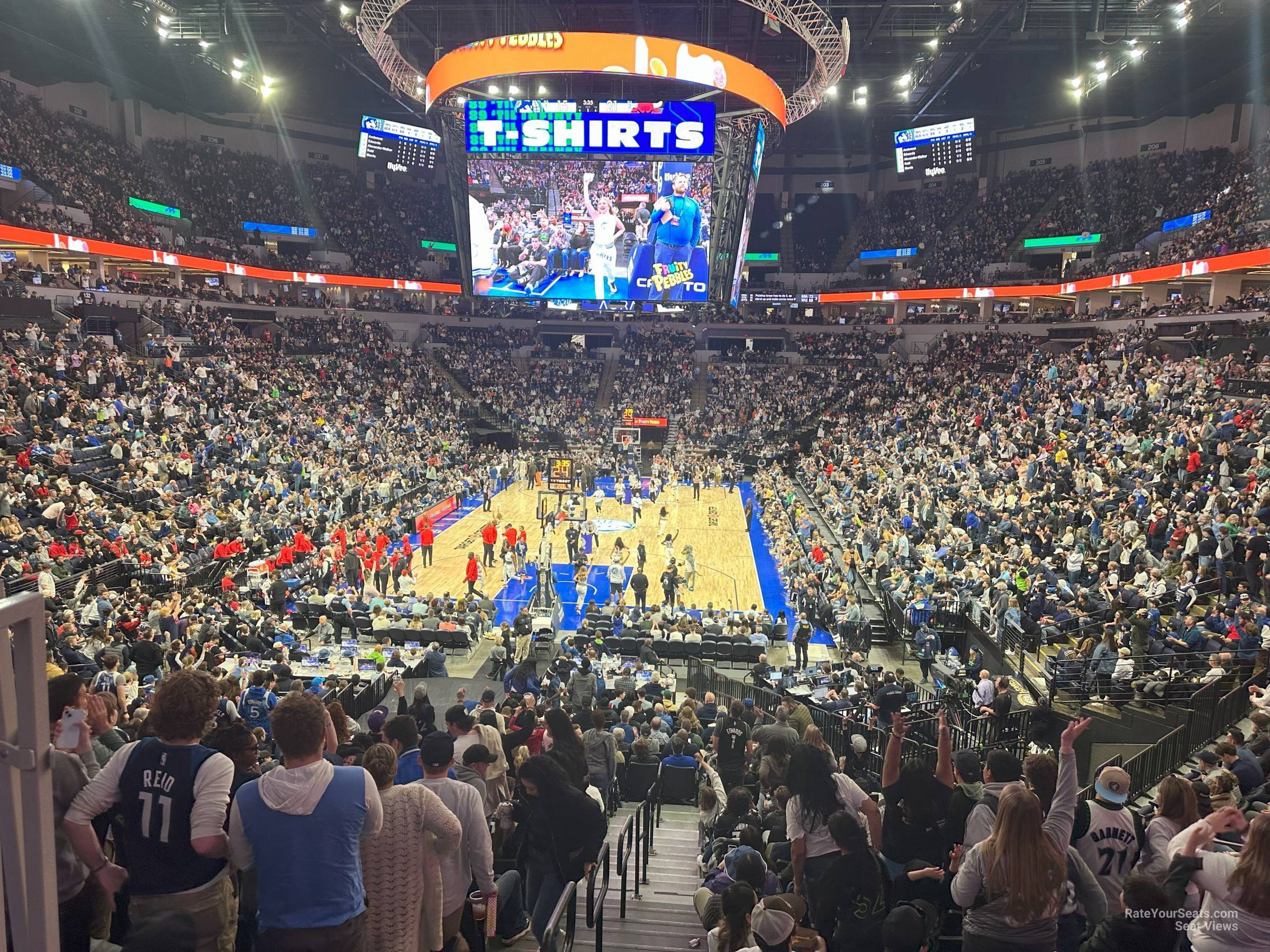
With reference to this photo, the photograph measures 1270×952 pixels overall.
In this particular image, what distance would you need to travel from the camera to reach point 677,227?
28.2 m

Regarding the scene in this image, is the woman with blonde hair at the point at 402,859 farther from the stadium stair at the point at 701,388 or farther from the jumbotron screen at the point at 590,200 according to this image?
the stadium stair at the point at 701,388

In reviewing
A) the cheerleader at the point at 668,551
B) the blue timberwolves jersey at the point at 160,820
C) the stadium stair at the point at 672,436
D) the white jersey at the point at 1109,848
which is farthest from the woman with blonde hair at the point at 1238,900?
the stadium stair at the point at 672,436

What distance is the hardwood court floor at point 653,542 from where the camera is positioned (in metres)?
21.1

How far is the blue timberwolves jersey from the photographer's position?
3055 mm

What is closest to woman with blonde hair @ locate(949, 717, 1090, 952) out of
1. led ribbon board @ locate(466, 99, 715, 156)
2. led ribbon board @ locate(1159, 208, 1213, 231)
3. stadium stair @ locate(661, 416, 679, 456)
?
led ribbon board @ locate(466, 99, 715, 156)

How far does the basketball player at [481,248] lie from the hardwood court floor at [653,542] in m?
7.72

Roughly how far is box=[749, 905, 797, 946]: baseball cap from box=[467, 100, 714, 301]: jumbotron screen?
25.7 metres

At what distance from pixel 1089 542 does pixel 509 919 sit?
15.7m

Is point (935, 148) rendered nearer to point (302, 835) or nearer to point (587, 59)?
point (587, 59)

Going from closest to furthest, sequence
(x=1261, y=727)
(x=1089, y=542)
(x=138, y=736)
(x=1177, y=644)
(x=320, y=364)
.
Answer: (x=138, y=736)
(x=1261, y=727)
(x=1177, y=644)
(x=1089, y=542)
(x=320, y=364)

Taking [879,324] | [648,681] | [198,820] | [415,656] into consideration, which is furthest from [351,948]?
[879,324]

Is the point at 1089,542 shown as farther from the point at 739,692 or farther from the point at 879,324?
the point at 879,324

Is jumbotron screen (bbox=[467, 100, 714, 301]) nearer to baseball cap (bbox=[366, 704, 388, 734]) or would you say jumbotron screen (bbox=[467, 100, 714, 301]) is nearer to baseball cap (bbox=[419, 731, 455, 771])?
baseball cap (bbox=[366, 704, 388, 734])

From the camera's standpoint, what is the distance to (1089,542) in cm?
1697
